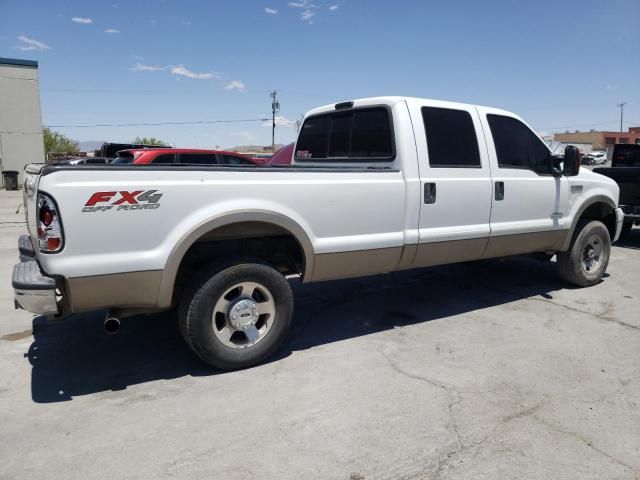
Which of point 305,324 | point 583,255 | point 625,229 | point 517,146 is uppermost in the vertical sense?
point 517,146

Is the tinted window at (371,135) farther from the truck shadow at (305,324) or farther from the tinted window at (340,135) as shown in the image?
the truck shadow at (305,324)

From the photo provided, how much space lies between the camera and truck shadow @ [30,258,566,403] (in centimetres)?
368

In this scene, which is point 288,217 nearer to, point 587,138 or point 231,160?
point 231,160

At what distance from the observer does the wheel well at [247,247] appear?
3.60 m

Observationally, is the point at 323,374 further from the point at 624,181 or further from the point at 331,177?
the point at 624,181

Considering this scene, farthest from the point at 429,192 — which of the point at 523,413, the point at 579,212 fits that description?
the point at 579,212

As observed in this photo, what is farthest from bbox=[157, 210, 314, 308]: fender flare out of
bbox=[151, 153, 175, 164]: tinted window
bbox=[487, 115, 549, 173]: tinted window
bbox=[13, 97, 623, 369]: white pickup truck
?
bbox=[151, 153, 175, 164]: tinted window

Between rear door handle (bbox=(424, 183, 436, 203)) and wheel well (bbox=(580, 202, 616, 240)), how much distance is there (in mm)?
2799

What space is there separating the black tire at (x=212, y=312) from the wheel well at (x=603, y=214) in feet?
14.2

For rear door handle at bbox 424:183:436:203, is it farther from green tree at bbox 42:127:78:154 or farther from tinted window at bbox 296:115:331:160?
green tree at bbox 42:127:78:154

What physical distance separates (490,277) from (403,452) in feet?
14.7

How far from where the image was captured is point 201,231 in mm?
3340

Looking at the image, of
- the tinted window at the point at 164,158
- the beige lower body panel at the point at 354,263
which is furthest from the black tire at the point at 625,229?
the tinted window at the point at 164,158

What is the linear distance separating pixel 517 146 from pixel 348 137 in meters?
1.82
